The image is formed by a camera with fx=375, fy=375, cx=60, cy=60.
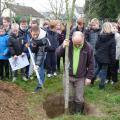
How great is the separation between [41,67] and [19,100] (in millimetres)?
1333

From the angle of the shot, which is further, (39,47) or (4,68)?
(4,68)

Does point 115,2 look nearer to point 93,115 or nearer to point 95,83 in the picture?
point 95,83

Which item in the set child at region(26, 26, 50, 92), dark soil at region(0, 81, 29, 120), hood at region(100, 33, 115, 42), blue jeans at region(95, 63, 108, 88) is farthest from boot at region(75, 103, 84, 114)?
hood at region(100, 33, 115, 42)

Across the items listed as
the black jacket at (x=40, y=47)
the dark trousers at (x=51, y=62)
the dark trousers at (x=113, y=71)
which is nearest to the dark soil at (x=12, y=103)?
the black jacket at (x=40, y=47)

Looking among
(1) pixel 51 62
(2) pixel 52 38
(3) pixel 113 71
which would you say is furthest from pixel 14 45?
(3) pixel 113 71

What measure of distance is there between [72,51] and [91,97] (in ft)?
6.60

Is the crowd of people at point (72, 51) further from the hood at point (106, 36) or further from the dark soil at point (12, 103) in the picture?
the dark soil at point (12, 103)

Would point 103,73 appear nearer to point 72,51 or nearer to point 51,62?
point 51,62

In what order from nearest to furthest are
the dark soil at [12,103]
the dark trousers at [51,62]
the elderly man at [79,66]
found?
the dark soil at [12,103] < the elderly man at [79,66] < the dark trousers at [51,62]

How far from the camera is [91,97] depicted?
9.32m

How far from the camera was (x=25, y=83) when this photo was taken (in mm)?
10773

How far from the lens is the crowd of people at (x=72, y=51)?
773cm

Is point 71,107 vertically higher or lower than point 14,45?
lower

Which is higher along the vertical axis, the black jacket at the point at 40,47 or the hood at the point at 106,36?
the hood at the point at 106,36
